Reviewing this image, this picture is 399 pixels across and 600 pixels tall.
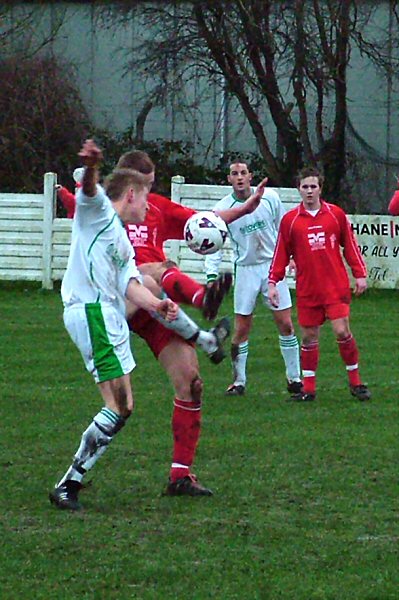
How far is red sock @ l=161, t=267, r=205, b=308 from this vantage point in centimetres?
712

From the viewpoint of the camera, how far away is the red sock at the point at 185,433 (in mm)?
7000

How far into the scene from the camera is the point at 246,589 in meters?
5.16

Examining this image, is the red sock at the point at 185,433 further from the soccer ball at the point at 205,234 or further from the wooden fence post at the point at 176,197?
the wooden fence post at the point at 176,197

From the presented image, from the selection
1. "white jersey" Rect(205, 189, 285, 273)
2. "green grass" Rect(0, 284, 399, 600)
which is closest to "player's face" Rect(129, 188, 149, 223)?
"green grass" Rect(0, 284, 399, 600)

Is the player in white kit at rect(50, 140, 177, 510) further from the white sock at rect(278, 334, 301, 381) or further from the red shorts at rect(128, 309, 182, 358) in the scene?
the white sock at rect(278, 334, 301, 381)

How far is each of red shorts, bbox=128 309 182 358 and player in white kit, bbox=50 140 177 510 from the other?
1.52 feet

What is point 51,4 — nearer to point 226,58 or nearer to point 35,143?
point 35,143

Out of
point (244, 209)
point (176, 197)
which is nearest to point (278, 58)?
point (176, 197)

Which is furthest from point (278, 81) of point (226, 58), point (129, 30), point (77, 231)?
point (77, 231)

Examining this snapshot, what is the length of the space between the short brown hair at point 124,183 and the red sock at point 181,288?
654 millimetres

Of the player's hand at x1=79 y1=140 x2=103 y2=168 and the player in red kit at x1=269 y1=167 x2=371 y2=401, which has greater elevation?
the player's hand at x1=79 y1=140 x2=103 y2=168

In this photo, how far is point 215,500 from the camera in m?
6.79

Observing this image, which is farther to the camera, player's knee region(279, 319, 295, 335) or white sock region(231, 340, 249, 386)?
player's knee region(279, 319, 295, 335)

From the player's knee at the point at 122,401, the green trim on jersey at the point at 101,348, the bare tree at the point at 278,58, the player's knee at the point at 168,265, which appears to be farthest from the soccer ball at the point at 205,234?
the bare tree at the point at 278,58
